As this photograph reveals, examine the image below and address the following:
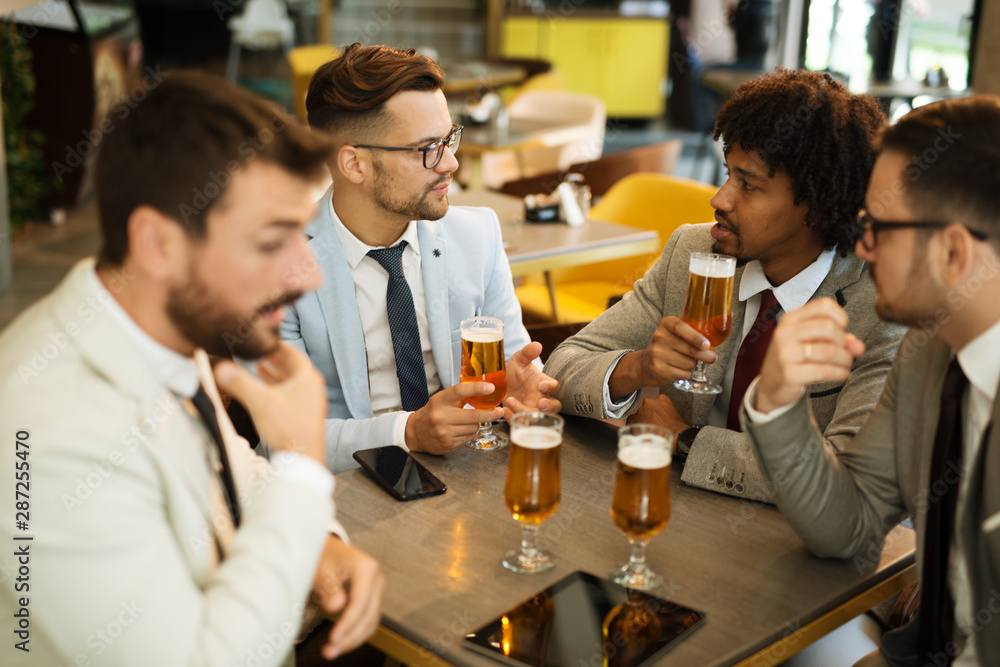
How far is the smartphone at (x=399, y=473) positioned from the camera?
164cm

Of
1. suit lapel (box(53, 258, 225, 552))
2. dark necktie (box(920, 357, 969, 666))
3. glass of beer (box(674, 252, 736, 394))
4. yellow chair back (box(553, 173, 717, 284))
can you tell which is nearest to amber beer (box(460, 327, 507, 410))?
glass of beer (box(674, 252, 736, 394))

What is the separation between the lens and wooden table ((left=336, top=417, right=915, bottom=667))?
4.24ft

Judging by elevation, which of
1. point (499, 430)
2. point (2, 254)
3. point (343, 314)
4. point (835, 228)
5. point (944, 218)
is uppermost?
point (944, 218)

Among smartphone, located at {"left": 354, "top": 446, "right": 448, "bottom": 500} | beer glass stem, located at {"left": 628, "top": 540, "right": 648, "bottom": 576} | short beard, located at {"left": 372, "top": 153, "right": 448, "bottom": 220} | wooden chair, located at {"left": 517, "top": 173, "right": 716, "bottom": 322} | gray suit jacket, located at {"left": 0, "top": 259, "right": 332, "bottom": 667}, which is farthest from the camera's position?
wooden chair, located at {"left": 517, "top": 173, "right": 716, "bottom": 322}

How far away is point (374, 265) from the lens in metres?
2.33

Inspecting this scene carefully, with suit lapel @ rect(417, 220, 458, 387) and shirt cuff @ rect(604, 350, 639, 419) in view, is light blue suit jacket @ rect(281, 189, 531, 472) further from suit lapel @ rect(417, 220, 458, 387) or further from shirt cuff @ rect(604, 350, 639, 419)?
shirt cuff @ rect(604, 350, 639, 419)

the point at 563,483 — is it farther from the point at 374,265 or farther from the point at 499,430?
the point at 374,265

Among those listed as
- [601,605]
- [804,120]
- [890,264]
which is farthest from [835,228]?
[601,605]

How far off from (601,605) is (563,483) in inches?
15.3

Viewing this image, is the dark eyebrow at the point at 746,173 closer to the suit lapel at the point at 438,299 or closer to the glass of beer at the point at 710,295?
the glass of beer at the point at 710,295

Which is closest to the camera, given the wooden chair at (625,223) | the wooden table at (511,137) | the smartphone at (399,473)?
the smartphone at (399,473)

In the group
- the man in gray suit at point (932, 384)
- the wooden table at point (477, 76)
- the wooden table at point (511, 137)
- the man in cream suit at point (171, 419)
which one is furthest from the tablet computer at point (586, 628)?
the wooden table at point (477, 76)

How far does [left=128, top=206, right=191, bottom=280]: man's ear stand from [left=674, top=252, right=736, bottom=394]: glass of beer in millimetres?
1032

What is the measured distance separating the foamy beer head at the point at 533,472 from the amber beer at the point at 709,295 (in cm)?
56
